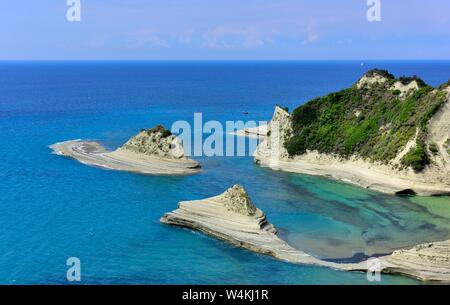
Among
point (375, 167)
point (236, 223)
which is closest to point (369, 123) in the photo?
point (375, 167)

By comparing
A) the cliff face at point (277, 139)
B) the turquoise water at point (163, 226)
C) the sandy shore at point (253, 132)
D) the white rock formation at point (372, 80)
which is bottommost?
the turquoise water at point (163, 226)

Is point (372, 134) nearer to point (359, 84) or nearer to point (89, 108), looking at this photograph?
point (359, 84)

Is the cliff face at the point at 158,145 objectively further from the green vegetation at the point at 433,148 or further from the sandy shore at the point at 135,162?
the green vegetation at the point at 433,148

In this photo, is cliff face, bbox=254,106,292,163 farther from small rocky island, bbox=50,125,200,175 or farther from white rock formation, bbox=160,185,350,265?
white rock formation, bbox=160,185,350,265

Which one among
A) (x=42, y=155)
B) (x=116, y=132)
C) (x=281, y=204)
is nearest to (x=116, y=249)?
(x=281, y=204)

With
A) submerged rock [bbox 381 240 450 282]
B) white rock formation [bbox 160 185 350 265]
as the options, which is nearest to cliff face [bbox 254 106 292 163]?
white rock formation [bbox 160 185 350 265]

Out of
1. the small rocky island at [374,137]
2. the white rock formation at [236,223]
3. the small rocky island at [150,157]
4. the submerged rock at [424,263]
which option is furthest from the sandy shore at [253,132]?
the submerged rock at [424,263]
